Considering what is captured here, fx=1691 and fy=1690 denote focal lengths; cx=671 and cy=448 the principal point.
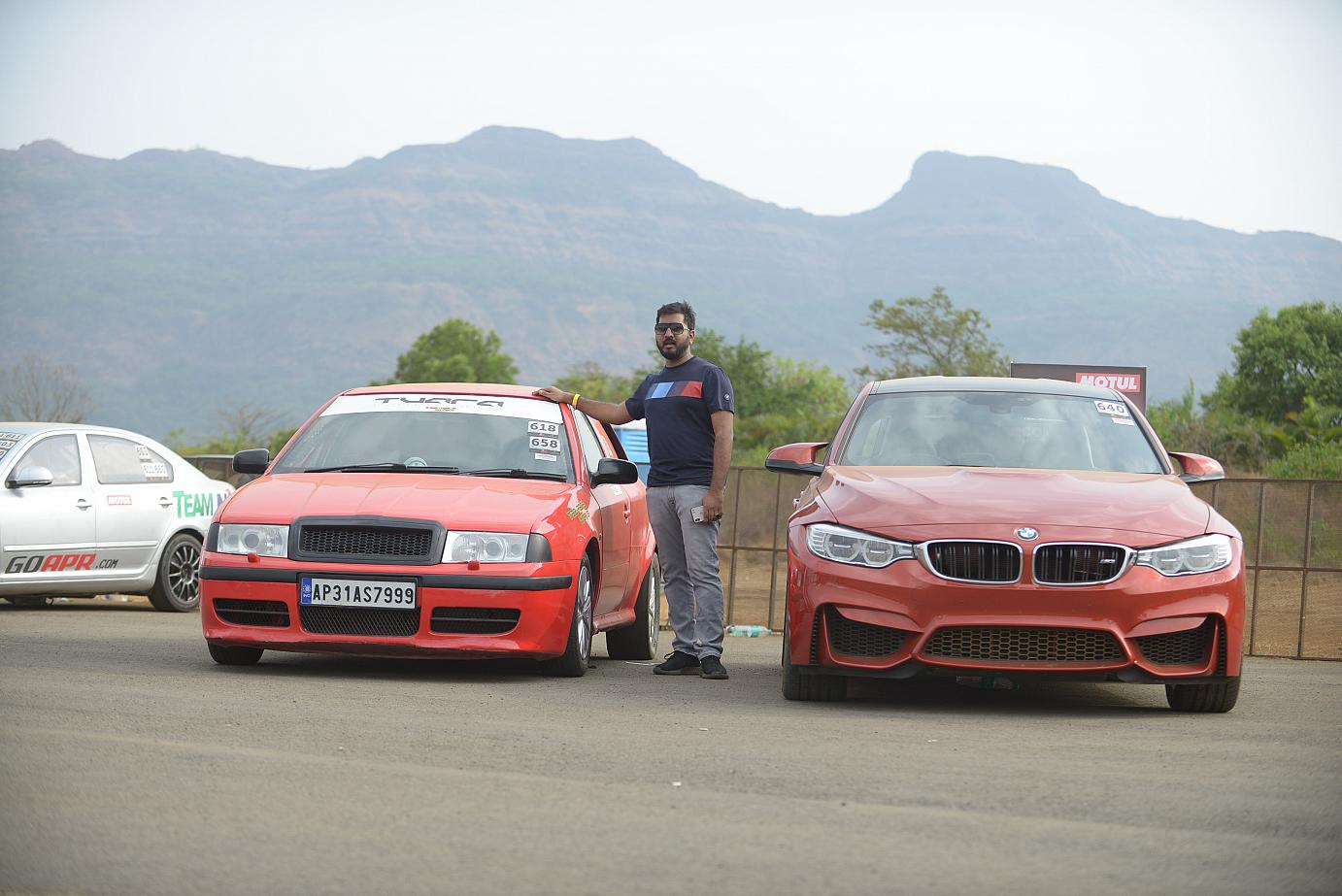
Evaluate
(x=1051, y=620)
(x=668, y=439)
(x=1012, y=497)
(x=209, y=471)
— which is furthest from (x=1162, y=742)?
(x=209, y=471)

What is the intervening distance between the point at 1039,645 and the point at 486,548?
2.81 m

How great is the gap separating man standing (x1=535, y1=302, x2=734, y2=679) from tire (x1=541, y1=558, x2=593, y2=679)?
0.58 m

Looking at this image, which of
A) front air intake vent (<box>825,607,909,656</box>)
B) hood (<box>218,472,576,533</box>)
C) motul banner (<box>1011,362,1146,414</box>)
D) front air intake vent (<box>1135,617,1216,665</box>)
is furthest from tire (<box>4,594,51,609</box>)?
front air intake vent (<box>1135,617,1216,665</box>)

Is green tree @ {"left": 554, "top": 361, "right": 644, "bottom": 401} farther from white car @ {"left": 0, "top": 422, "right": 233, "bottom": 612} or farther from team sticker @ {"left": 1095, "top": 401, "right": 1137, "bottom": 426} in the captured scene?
team sticker @ {"left": 1095, "top": 401, "right": 1137, "bottom": 426}

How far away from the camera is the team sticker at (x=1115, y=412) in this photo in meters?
9.11

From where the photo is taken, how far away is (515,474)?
947 centimetres

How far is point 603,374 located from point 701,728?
3678 inches

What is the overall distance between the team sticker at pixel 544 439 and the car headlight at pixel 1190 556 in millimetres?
3552

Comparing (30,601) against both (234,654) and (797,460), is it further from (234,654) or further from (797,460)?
(797,460)

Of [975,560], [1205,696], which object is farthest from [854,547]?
[1205,696]

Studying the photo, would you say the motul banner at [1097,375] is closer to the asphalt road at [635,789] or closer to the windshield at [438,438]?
the windshield at [438,438]

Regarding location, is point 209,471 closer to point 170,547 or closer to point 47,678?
point 170,547

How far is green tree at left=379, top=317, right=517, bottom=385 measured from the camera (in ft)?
368

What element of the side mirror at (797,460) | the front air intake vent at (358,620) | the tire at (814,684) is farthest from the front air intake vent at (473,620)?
the side mirror at (797,460)
